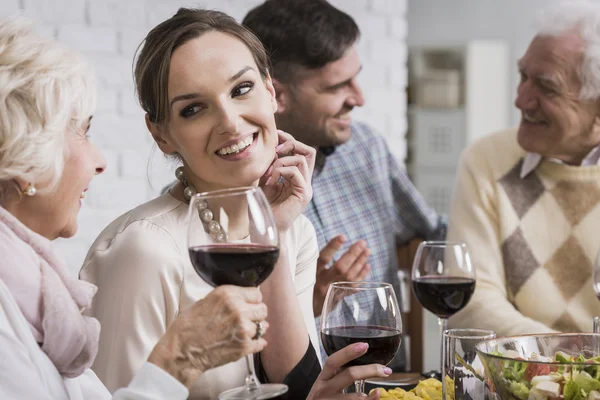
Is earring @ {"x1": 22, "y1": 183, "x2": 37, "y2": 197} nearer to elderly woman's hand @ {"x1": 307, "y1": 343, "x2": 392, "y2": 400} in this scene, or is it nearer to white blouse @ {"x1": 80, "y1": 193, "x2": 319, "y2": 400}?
white blouse @ {"x1": 80, "y1": 193, "x2": 319, "y2": 400}

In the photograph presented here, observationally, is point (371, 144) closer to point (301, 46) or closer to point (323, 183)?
point (323, 183)

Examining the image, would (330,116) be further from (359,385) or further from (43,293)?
(43,293)

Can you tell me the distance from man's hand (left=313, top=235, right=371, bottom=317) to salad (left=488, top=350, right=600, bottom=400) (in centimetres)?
108

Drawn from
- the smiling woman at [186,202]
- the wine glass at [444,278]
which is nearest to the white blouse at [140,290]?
the smiling woman at [186,202]

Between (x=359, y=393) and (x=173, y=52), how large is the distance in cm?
78

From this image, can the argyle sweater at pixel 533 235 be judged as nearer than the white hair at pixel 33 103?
No

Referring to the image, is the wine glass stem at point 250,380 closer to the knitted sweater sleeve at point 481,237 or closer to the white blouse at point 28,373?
the white blouse at point 28,373

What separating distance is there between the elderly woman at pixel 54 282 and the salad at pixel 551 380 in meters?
0.24

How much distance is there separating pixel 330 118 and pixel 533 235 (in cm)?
74

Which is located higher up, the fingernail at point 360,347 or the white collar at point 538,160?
the white collar at point 538,160

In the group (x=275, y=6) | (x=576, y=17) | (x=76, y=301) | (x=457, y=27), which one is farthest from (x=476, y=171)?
(x=457, y=27)

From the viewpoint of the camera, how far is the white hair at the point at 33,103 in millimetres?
1154

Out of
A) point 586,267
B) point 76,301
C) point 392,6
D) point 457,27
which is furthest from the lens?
point 457,27

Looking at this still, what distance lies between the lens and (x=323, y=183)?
2625 mm
